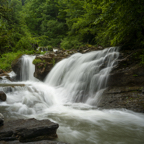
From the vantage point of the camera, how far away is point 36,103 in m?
6.11

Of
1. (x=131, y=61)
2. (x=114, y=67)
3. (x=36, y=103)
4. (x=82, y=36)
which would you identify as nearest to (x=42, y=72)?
(x=36, y=103)

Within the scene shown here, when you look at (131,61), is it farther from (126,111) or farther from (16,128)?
(16,128)

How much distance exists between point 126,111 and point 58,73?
5.69 meters

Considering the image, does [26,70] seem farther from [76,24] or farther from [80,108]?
[80,108]

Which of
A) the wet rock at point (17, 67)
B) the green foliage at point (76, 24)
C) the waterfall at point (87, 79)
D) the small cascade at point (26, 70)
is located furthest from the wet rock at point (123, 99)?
the wet rock at point (17, 67)

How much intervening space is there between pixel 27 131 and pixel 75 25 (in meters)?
15.0

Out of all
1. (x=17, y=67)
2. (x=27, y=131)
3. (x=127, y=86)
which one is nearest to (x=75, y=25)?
(x=17, y=67)

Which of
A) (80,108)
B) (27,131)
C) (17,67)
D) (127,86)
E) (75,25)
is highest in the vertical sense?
(75,25)

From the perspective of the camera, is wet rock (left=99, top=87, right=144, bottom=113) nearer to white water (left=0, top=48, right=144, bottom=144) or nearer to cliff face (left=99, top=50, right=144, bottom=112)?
cliff face (left=99, top=50, right=144, bottom=112)

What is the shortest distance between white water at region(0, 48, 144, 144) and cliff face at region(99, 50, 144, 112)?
0.32 meters

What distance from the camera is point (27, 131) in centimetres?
285

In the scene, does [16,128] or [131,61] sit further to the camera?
[131,61]

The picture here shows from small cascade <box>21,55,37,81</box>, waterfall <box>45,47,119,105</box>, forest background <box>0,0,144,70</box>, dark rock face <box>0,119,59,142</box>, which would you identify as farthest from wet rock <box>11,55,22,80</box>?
dark rock face <box>0,119,59,142</box>

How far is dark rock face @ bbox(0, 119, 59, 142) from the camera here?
278cm
